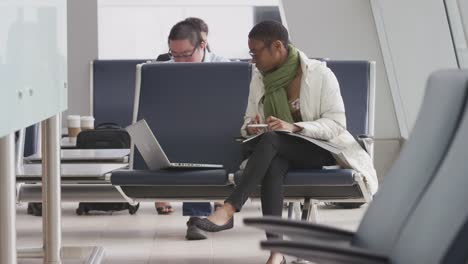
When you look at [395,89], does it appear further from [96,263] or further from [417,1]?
[96,263]

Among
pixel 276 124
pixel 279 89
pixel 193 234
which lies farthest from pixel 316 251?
pixel 193 234

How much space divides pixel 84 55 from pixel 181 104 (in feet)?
12.3

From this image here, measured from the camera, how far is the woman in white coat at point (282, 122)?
451 centimetres

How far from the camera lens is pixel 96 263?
14.7ft

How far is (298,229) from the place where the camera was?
2699 mm

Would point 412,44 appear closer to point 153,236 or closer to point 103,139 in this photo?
point 103,139

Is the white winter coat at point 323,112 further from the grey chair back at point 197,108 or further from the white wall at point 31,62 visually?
the white wall at point 31,62

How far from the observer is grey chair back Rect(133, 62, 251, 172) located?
5199mm

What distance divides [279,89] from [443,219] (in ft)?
8.32

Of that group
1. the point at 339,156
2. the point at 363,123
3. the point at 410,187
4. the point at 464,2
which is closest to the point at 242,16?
the point at 464,2

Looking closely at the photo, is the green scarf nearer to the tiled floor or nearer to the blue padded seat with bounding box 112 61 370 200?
the blue padded seat with bounding box 112 61 370 200

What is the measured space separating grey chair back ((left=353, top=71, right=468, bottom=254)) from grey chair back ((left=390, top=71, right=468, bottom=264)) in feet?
0.19

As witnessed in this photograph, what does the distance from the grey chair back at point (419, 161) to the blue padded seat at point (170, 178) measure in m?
1.80

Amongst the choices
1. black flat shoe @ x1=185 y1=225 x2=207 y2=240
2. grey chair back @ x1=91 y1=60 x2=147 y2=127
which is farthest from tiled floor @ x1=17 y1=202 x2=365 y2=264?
grey chair back @ x1=91 y1=60 x2=147 y2=127
